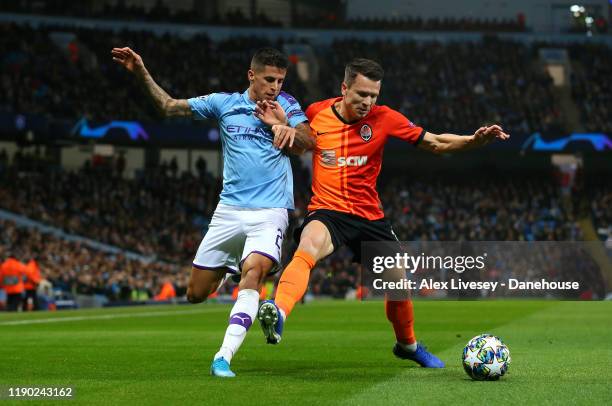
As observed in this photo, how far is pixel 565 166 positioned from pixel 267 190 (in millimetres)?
42145

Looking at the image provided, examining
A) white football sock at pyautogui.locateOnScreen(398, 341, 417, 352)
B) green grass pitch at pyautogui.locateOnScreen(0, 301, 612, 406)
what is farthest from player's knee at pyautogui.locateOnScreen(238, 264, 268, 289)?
white football sock at pyautogui.locateOnScreen(398, 341, 417, 352)

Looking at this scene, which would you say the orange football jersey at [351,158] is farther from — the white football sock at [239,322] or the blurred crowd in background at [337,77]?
the blurred crowd in background at [337,77]

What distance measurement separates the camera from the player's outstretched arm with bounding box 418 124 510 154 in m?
8.32

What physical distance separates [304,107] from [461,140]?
38.6 metres

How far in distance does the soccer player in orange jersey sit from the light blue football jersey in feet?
1.07

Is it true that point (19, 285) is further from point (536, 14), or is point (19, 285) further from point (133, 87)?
point (536, 14)

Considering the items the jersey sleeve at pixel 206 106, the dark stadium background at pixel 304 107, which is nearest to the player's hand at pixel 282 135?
the jersey sleeve at pixel 206 106

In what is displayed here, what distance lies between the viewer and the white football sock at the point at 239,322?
800 centimetres

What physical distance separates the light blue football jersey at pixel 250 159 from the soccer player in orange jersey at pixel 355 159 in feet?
1.07

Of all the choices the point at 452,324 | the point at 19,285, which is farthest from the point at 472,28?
the point at 452,324

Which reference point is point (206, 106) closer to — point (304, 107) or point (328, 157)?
point (328, 157)

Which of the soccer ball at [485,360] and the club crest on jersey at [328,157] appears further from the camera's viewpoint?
the club crest on jersey at [328,157]

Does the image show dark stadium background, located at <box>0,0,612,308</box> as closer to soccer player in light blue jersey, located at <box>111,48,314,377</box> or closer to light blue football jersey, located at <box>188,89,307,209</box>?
soccer player in light blue jersey, located at <box>111,48,314,377</box>

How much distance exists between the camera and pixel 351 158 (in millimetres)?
8828
